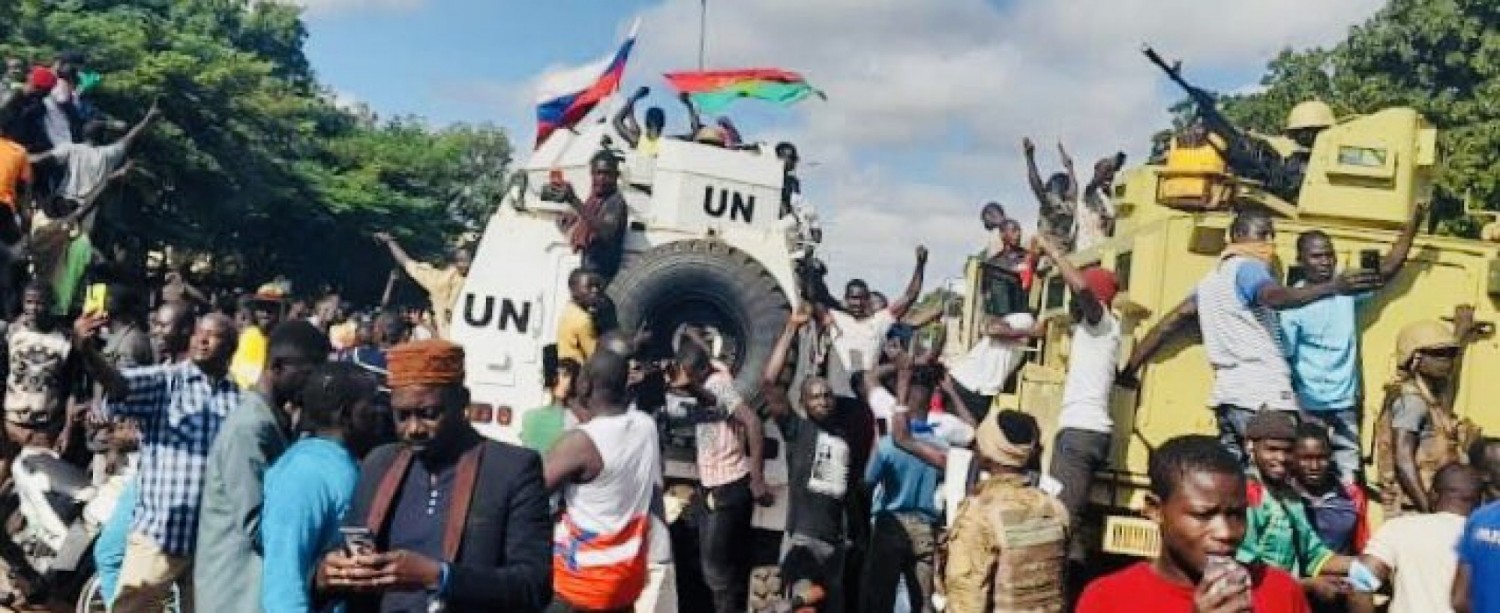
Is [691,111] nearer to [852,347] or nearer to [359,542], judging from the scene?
[852,347]

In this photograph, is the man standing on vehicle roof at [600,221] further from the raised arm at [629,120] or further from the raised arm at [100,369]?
the raised arm at [100,369]

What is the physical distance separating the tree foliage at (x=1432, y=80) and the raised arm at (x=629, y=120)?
443 inches

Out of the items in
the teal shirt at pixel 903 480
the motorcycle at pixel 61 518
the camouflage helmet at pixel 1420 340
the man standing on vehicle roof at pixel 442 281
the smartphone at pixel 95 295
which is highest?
the camouflage helmet at pixel 1420 340

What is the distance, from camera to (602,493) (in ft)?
16.0

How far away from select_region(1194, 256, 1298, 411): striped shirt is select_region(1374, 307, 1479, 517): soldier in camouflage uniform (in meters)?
0.38

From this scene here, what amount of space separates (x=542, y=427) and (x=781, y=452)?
1845 mm

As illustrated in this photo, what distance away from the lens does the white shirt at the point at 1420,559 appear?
4.31m

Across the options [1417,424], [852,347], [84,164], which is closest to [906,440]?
[1417,424]

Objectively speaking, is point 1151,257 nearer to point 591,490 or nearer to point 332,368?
point 591,490

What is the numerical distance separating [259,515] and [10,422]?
13.6 ft

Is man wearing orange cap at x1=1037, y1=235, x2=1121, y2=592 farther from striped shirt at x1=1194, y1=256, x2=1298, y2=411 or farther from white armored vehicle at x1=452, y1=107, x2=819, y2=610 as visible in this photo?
white armored vehicle at x1=452, y1=107, x2=819, y2=610

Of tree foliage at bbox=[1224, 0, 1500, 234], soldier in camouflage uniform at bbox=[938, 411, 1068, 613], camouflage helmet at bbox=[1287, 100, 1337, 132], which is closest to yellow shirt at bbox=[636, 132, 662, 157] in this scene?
camouflage helmet at bbox=[1287, 100, 1337, 132]

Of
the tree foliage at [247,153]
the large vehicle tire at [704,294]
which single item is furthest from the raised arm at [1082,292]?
the tree foliage at [247,153]

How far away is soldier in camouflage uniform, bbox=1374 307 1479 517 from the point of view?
6105 mm
